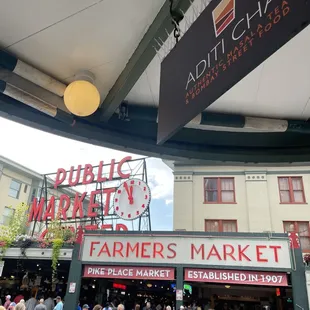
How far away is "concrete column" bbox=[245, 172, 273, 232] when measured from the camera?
1741cm

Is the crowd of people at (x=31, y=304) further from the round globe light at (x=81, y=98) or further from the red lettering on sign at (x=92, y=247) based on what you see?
the round globe light at (x=81, y=98)

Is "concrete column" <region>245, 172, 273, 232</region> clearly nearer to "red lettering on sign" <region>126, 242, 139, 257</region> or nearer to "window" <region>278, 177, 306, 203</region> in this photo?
"window" <region>278, 177, 306, 203</region>

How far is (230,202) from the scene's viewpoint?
60.4 ft

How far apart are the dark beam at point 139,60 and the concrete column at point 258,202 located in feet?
50.1

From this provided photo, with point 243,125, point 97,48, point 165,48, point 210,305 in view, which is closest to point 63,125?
point 97,48

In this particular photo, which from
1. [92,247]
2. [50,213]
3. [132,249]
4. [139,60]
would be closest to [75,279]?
[92,247]


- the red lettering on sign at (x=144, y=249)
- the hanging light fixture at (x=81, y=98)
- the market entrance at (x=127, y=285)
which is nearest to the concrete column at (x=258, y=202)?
the market entrance at (x=127, y=285)

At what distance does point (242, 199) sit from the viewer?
18.3m

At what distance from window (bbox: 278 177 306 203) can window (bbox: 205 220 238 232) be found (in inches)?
119

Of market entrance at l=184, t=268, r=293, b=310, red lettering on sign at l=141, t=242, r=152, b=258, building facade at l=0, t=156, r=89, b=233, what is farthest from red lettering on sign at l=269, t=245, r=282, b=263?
building facade at l=0, t=156, r=89, b=233

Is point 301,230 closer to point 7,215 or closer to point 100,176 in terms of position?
point 100,176

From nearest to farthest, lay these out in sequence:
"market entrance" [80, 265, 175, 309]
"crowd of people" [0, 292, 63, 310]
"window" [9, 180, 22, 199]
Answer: "crowd of people" [0, 292, 63, 310] < "market entrance" [80, 265, 175, 309] < "window" [9, 180, 22, 199]

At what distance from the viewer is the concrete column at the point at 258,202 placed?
1741 centimetres

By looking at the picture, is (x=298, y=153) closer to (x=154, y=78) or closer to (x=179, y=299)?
(x=154, y=78)
